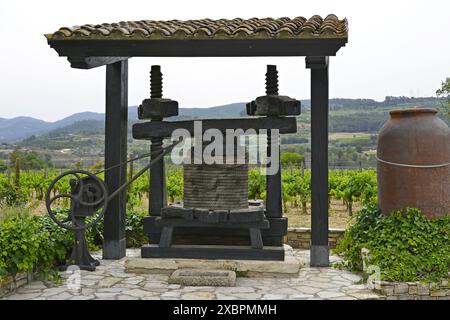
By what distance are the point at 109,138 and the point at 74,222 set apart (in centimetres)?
136

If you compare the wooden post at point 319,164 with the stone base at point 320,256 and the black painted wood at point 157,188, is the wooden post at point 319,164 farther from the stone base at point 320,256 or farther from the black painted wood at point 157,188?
the black painted wood at point 157,188

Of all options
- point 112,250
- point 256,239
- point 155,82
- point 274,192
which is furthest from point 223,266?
point 155,82

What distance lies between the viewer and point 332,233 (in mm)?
8055

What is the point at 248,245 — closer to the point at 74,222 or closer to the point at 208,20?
the point at 74,222

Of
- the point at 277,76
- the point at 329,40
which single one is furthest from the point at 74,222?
the point at 329,40

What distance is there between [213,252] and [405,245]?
7.34ft

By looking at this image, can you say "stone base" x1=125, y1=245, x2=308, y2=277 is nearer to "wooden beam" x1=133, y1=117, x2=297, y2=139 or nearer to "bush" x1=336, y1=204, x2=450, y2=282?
"bush" x1=336, y1=204, x2=450, y2=282

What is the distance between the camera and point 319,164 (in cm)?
649

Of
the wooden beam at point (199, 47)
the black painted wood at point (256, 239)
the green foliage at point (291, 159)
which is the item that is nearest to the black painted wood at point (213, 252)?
the black painted wood at point (256, 239)

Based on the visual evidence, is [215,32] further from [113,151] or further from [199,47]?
[113,151]

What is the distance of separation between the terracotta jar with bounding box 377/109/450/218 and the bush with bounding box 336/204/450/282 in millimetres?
163

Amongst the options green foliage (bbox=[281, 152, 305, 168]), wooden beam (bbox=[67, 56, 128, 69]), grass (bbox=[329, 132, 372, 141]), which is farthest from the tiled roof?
grass (bbox=[329, 132, 372, 141])

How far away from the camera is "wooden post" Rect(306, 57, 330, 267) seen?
643cm

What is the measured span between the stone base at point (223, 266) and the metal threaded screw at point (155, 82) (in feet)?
7.05
